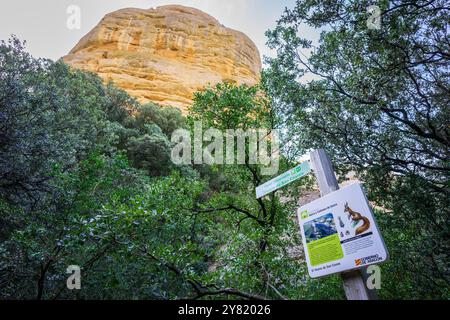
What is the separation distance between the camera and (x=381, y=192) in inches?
292

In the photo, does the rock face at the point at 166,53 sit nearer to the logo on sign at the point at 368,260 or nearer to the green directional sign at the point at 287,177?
the green directional sign at the point at 287,177

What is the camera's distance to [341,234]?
241 centimetres

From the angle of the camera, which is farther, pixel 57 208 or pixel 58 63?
pixel 58 63

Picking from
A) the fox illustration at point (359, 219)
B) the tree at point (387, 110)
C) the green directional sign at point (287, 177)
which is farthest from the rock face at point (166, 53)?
the fox illustration at point (359, 219)

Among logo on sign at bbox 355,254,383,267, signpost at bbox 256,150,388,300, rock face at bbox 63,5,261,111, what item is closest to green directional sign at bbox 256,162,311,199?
signpost at bbox 256,150,388,300

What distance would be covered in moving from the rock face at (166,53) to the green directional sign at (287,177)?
34.6 meters

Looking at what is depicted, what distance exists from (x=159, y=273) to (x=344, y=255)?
4.32m

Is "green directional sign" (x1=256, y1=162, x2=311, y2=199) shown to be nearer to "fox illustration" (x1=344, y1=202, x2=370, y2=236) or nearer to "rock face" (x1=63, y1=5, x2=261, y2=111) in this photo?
"fox illustration" (x1=344, y1=202, x2=370, y2=236)

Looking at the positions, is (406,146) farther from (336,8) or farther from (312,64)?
(336,8)

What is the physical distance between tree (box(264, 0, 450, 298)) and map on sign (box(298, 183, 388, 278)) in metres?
4.96

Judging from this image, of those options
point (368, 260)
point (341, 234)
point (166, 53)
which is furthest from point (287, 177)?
point (166, 53)

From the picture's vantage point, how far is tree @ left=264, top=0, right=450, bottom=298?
6465 millimetres

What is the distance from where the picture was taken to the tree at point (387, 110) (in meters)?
6.46
